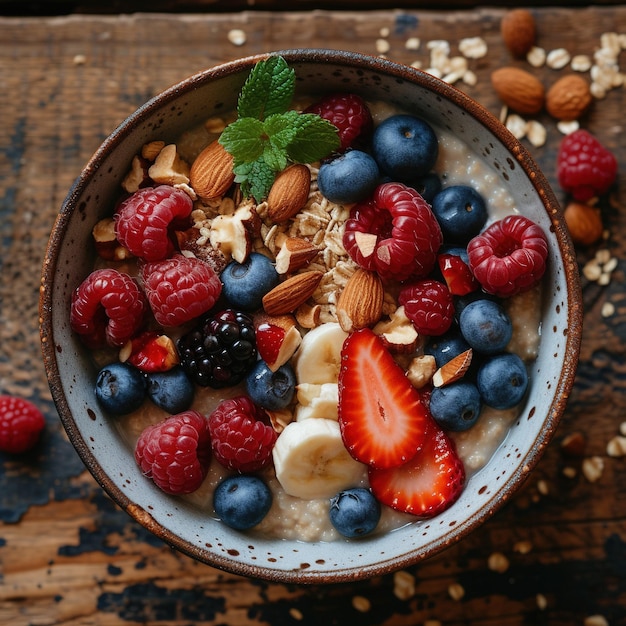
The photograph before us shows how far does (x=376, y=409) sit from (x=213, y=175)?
1.87 ft

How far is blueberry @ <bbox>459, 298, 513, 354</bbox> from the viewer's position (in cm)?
141

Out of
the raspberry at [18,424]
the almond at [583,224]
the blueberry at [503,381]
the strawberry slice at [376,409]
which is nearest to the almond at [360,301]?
the strawberry slice at [376,409]

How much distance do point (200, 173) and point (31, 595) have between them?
1.08 meters

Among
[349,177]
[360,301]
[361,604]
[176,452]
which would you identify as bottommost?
[361,604]

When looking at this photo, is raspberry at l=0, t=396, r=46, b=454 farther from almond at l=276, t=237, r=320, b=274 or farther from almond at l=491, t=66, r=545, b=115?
almond at l=491, t=66, r=545, b=115

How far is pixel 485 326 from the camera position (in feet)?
4.63

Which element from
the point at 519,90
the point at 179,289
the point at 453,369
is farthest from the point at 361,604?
the point at 519,90

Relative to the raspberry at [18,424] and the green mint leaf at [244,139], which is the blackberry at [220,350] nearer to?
the green mint leaf at [244,139]

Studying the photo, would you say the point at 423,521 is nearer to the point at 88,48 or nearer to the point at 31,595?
the point at 31,595

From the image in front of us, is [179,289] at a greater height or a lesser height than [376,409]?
greater

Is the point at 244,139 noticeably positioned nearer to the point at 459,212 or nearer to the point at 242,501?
the point at 459,212

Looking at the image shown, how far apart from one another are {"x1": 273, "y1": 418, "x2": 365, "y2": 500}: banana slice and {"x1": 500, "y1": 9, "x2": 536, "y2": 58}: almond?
101 centimetres

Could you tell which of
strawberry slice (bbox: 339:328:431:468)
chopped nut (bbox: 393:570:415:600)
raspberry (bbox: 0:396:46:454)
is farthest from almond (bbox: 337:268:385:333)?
raspberry (bbox: 0:396:46:454)

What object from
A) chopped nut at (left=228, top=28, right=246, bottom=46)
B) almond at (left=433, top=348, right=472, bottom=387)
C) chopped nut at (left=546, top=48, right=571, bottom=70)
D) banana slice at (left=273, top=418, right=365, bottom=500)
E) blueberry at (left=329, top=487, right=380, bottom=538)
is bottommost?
blueberry at (left=329, top=487, right=380, bottom=538)
